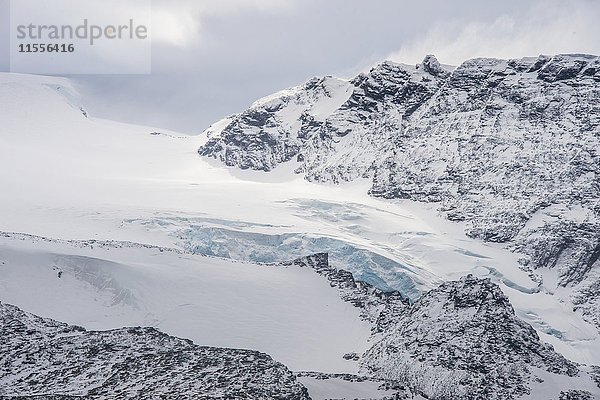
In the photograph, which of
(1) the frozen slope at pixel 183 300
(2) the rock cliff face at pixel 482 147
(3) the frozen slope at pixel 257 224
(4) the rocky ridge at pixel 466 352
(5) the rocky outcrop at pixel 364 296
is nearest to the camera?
(4) the rocky ridge at pixel 466 352

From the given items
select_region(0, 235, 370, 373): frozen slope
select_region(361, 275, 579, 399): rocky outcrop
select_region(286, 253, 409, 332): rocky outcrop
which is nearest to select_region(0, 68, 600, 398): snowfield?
select_region(0, 235, 370, 373): frozen slope

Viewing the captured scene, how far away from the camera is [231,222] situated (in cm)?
9031

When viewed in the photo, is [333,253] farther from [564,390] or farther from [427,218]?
[564,390]

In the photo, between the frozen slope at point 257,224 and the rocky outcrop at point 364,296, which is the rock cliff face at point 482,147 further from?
the rocky outcrop at point 364,296

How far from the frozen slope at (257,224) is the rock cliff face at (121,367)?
11.0 metres

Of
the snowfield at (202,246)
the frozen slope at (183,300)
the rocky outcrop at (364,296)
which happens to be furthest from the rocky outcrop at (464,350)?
the rocky outcrop at (364,296)

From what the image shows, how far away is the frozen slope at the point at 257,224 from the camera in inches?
3081

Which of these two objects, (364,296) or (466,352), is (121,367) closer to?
(466,352)

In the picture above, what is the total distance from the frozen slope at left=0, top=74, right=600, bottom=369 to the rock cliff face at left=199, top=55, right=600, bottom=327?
617 centimetres

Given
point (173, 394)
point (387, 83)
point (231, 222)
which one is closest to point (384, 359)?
point (173, 394)

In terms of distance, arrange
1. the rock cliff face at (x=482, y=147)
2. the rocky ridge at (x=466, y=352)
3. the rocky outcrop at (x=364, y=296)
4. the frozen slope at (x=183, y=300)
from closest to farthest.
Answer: the rocky ridge at (x=466, y=352)
the frozen slope at (x=183, y=300)
the rocky outcrop at (x=364, y=296)
the rock cliff face at (x=482, y=147)

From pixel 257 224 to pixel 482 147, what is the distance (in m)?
60.3

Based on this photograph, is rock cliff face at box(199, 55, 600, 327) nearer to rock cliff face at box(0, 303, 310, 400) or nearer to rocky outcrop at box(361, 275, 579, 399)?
rocky outcrop at box(361, 275, 579, 399)

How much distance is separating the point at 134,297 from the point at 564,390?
99.8 ft
